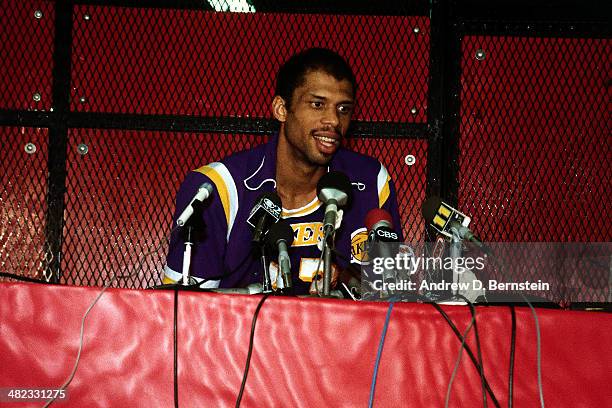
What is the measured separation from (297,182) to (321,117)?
0.22 m

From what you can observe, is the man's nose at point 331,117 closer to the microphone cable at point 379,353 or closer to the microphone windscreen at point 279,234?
the microphone windscreen at point 279,234

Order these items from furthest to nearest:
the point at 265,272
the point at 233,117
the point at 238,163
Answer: the point at 233,117 < the point at 238,163 < the point at 265,272

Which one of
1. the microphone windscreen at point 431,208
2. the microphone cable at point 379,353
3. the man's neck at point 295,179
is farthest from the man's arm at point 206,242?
the microphone cable at point 379,353

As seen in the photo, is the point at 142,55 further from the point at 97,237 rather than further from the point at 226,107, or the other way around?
the point at 97,237

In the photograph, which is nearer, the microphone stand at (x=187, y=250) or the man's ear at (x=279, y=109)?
the microphone stand at (x=187, y=250)

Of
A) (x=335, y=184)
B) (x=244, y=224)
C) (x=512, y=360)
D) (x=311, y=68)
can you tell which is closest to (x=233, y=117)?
(x=311, y=68)

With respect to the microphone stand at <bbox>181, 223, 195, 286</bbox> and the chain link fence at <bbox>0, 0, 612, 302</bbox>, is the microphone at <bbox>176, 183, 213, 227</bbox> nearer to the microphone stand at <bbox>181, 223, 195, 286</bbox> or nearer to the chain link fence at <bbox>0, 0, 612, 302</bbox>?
the microphone stand at <bbox>181, 223, 195, 286</bbox>

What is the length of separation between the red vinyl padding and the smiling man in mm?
818

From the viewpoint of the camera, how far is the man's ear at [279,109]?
7.70ft

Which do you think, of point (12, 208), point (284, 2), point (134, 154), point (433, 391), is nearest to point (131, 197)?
point (134, 154)

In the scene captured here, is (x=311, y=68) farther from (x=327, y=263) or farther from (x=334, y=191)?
(x=327, y=263)

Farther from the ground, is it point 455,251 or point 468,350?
point 455,251

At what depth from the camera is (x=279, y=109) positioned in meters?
2.37

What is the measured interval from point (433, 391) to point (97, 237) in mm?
1799
